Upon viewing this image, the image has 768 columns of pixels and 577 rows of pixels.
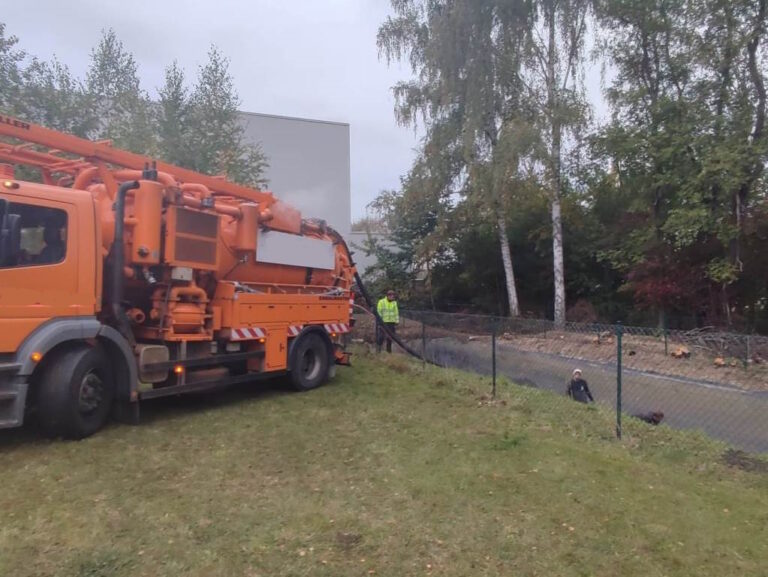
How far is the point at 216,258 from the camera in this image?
26.5ft

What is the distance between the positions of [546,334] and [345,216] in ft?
70.1

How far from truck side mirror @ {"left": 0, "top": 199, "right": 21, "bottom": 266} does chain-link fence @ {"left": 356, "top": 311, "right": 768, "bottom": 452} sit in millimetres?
6257

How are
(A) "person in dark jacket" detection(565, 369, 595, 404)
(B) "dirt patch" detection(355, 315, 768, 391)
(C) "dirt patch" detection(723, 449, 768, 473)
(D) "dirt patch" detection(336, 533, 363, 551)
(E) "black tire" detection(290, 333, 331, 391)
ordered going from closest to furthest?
(D) "dirt patch" detection(336, 533, 363, 551)
(C) "dirt patch" detection(723, 449, 768, 473)
(A) "person in dark jacket" detection(565, 369, 595, 404)
(E) "black tire" detection(290, 333, 331, 391)
(B) "dirt patch" detection(355, 315, 768, 391)

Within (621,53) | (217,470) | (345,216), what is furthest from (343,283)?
(345,216)

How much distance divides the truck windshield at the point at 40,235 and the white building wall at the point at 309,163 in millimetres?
22245

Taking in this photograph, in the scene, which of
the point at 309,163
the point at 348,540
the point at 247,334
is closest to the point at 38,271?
the point at 247,334

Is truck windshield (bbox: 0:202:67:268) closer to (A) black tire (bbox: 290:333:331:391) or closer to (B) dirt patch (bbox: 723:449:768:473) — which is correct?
(A) black tire (bbox: 290:333:331:391)

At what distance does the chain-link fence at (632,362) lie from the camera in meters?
8.47

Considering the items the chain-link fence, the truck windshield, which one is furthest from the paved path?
the truck windshield

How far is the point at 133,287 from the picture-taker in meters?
7.57

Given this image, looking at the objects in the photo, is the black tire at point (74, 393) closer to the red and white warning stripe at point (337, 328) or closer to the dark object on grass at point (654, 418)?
the red and white warning stripe at point (337, 328)

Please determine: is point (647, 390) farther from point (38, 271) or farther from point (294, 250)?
point (38, 271)

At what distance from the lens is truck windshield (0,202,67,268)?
Answer: 6.16m

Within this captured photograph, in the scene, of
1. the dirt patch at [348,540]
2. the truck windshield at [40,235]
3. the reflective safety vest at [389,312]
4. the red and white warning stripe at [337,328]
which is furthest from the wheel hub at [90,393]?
the reflective safety vest at [389,312]
